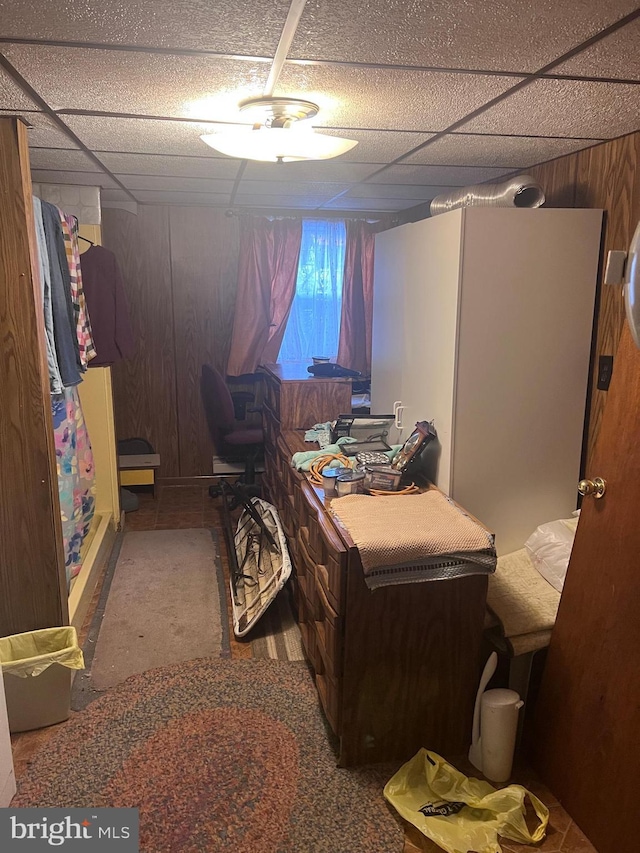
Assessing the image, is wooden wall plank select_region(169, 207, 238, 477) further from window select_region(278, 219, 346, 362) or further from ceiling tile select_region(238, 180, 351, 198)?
ceiling tile select_region(238, 180, 351, 198)

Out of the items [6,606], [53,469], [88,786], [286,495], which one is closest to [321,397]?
[286,495]

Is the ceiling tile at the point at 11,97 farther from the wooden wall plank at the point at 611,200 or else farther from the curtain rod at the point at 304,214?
the curtain rod at the point at 304,214

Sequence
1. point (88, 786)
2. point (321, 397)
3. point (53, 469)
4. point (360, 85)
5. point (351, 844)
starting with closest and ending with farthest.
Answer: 1. point (360, 85)
2. point (351, 844)
3. point (88, 786)
4. point (53, 469)
5. point (321, 397)

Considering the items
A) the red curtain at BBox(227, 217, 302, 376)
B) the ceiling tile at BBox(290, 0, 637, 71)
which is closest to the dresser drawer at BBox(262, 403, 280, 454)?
the red curtain at BBox(227, 217, 302, 376)

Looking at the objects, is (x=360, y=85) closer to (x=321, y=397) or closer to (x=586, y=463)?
(x=586, y=463)

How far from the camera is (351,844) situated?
5.97 ft

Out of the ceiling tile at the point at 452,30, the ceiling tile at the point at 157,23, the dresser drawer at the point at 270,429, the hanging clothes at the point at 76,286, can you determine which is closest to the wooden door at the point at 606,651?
the ceiling tile at the point at 452,30

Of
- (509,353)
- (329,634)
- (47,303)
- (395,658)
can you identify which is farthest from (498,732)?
(47,303)

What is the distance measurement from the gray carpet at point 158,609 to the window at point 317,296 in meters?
1.75

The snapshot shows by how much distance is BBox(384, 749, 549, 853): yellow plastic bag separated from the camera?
181 cm

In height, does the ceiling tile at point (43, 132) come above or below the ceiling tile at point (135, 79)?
above

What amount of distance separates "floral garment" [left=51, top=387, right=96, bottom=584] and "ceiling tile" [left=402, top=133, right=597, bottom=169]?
74.8 inches

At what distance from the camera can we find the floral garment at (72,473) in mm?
2902

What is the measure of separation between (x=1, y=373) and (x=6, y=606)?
86 centimetres
